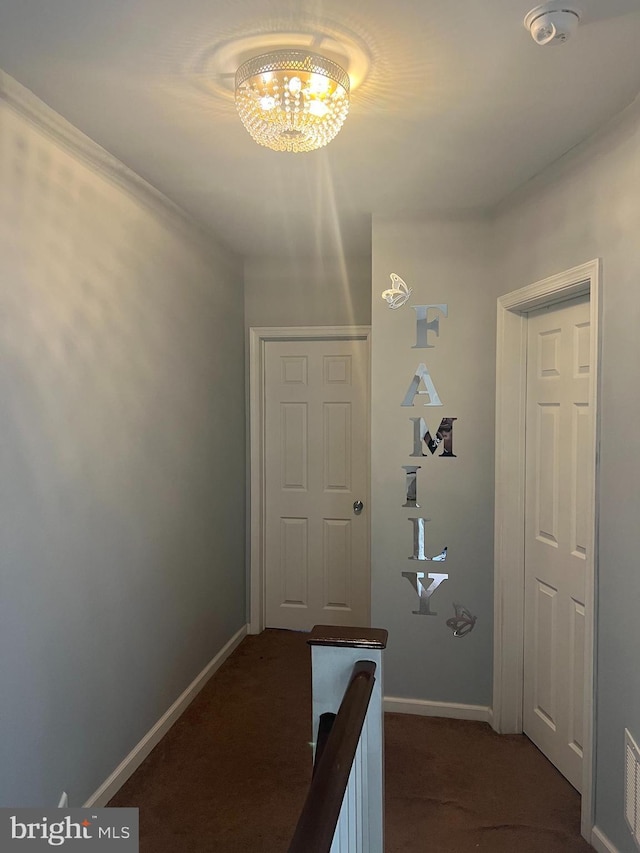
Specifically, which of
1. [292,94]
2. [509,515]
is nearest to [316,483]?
[509,515]

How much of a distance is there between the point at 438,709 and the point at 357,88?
9.28ft

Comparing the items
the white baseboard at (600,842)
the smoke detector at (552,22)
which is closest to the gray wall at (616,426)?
the white baseboard at (600,842)

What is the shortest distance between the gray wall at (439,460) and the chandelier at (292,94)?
1405mm

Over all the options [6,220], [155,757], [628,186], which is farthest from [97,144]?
[155,757]

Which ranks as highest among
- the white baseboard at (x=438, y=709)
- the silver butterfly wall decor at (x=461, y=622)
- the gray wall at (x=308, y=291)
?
the gray wall at (x=308, y=291)

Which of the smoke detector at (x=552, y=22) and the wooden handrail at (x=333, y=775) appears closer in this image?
the wooden handrail at (x=333, y=775)

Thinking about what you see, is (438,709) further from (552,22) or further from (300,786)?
(552,22)

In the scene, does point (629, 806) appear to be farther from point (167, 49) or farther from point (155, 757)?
point (167, 49)

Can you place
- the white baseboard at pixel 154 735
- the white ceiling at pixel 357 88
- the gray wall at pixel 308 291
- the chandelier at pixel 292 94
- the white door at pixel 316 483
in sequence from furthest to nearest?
the white door at pixel 316 483
the gray wall at pixel 308 291
the white baseboard at pixel 154 735
the chandelier at pixel 292 94
the white ceiling at pixel 357 88

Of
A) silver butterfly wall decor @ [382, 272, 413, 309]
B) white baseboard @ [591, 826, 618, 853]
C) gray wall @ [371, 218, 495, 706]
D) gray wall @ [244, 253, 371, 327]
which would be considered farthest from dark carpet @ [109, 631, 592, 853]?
gray wall @ [244, 253, 371, 327]

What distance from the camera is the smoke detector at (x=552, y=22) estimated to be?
4.77 ft

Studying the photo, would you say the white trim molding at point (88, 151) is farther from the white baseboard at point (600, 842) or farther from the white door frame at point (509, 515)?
the white baseboard at point (600, 842)

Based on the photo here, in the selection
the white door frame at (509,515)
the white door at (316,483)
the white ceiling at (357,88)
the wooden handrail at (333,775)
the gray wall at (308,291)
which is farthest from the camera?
the white door at (316,483)

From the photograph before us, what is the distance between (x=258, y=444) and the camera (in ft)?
13.9
